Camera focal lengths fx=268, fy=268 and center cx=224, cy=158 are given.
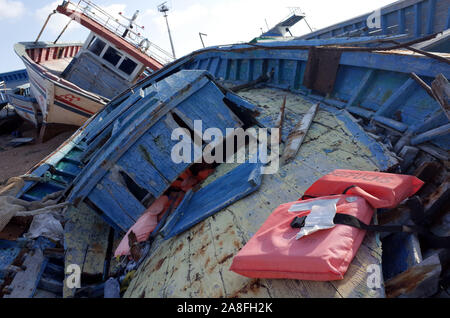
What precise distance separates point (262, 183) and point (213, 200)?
655 millimetres

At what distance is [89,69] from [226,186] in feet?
32.8

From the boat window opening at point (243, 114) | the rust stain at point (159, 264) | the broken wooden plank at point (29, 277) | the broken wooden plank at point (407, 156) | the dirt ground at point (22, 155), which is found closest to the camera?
the rust stain at point (159, 264)

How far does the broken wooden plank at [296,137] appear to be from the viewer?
3584 millimetres

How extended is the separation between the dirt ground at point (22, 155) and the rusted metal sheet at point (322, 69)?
9.88 metres

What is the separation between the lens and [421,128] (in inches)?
130

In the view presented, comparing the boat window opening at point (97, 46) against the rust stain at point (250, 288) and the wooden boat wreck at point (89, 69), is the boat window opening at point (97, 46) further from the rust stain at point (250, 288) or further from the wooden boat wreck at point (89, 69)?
the rust stain at point (250, 288)

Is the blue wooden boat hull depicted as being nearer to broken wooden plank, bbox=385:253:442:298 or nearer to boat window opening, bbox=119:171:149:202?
broken wooden plank, bbox=385:253:442:298

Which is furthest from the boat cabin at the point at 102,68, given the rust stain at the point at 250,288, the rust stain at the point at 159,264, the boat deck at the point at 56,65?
the rust stain at the point at 250,288

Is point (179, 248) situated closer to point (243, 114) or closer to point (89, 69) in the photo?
point (243, 114)

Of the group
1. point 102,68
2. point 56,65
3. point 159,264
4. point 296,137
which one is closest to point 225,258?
point 159,264

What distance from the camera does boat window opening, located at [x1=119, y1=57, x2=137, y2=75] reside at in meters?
11.1

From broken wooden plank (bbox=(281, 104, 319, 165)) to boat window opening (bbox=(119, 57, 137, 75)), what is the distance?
9010 millimetres
